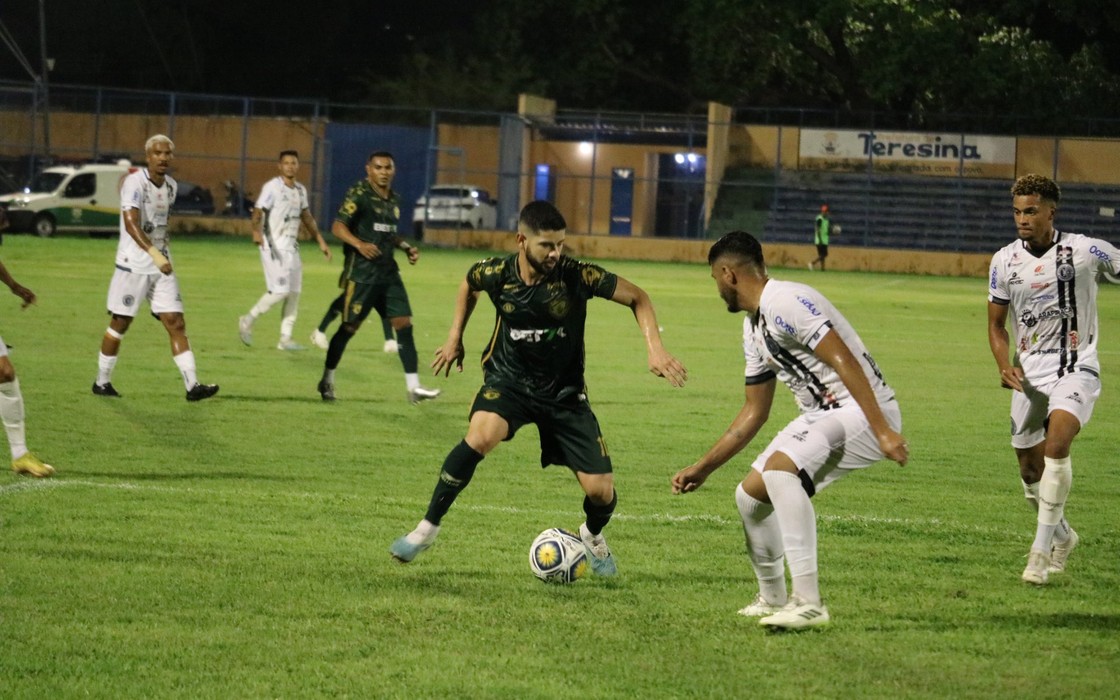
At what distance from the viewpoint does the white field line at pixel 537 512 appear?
8773 millimetres

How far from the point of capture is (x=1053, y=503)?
7.43 metres

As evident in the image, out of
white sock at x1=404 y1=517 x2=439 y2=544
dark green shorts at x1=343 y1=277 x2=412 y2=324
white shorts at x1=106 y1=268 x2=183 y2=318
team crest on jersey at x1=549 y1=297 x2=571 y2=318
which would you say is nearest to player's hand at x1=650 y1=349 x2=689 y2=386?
team crest on jersey at x1=549 y1=297 x2=571 y2=318

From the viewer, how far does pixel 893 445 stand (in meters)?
5.84

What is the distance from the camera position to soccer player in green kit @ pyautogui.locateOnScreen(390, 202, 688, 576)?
717 centimetres

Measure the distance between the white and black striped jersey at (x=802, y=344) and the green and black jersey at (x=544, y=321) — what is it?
1.17 meters

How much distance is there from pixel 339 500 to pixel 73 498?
5.06 feet

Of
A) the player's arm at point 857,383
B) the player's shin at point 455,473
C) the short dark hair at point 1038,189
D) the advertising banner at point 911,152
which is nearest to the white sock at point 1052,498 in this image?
the short dark hair at point 1038,189

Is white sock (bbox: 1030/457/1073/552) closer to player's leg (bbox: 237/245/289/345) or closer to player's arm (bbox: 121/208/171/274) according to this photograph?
player's arm (bbox: 121/208/171/274)

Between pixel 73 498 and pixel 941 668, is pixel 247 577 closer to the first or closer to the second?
pixel 73 498

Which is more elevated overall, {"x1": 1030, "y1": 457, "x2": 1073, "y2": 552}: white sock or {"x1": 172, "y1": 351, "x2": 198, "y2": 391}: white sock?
{"x1": 172, "y1": 351, "x2": 198, "y2": 391}: white sock

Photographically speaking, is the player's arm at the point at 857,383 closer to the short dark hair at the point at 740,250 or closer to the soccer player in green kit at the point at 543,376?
the short dark hair at the point at 740,250

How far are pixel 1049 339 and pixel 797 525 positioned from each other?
8.00 feet

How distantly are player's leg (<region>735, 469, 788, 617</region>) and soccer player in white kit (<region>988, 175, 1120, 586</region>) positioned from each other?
1.61 meters

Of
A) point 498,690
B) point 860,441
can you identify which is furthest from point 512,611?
point 860,441
